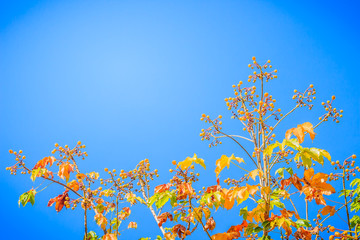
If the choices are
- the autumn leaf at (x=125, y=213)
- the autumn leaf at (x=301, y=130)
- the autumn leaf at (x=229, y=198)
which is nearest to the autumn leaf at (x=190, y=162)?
the autumn leaf at (x=229, y=198)

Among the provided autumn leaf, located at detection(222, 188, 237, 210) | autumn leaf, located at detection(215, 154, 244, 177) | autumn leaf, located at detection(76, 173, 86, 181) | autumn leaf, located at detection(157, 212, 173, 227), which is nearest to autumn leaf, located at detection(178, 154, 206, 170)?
autumn leaf, located at detection(215, 154, 244, 177)

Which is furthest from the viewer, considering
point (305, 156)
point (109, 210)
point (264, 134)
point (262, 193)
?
point (109, 210)

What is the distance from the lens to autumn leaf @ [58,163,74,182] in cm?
199

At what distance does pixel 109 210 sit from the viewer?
2254 millimetres

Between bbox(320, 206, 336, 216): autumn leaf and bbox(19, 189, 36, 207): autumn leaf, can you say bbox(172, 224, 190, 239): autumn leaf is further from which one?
bbox(320, 206, 336, 216): autumn leaf

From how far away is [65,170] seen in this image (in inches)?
79.0

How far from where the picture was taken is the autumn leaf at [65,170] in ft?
6.52

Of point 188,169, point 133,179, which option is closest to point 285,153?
point 188,169

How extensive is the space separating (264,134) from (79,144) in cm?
142

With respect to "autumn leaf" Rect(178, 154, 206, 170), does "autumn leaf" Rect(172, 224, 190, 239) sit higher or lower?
lower

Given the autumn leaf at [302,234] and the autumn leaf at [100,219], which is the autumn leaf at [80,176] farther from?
the autumn leaf at [302,234]

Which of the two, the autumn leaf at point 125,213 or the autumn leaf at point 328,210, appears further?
the autumn leaf at point 125,213

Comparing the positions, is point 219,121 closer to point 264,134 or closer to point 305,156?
point 264,134

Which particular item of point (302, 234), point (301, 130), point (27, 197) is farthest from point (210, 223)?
point (27, 197)
